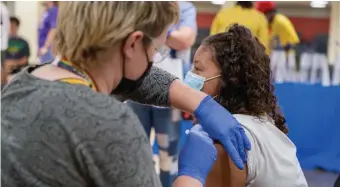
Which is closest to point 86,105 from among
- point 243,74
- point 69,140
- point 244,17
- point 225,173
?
point 69,140

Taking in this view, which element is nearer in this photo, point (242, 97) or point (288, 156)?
point (288, 156)

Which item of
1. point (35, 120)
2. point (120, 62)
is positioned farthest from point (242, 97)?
point (35, 120)

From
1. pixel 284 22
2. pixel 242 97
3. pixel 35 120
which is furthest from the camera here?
pixel 284 22

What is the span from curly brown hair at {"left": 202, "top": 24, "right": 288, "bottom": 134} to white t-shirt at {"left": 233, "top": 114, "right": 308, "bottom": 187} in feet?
0.26

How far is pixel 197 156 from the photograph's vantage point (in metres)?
1.18

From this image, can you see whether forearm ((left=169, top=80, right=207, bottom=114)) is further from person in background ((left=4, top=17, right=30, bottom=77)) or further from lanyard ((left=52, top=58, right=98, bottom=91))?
person in background ((left=4, top=17, right=30, bottom=77))

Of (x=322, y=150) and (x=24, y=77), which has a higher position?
(x=24, y=77)

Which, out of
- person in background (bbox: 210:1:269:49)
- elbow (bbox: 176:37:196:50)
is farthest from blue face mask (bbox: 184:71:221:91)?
person in background (bbox: 210:1:269:49)

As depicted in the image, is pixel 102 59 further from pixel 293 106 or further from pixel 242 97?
pixel 293 106

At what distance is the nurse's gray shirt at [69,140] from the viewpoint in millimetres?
729

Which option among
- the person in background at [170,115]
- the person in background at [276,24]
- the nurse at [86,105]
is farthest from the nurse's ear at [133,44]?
the person in background at [276,24]

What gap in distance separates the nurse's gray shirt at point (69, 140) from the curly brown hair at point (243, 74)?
2.44 ft

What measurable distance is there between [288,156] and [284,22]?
3.26 m

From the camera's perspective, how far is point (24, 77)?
80 cm
